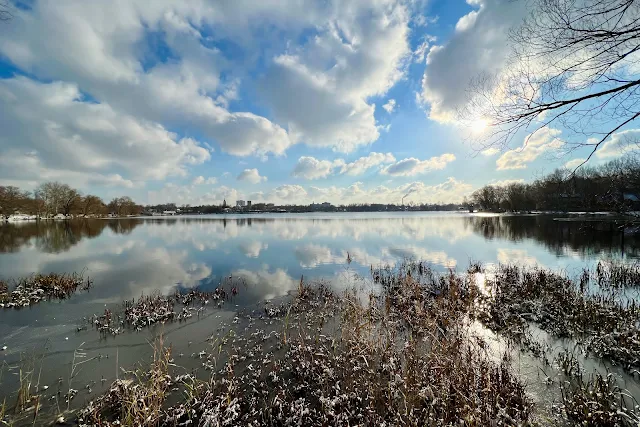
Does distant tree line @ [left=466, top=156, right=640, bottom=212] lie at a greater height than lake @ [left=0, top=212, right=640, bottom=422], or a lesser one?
greater

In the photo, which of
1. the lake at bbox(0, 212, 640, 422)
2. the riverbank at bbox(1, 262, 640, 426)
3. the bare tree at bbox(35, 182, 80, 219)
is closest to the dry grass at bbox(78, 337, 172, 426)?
the riverbank at bbox(1, 262, 640, 426)

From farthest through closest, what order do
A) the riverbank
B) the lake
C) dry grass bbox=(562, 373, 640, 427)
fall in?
1. the lake
2. the riverbank
3. dry grass bbox=(562, 373, 640, 427)

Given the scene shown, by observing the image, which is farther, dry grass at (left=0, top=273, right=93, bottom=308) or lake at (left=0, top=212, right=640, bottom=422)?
dry grass at (left=0, top=273, right=93, bottom=308)

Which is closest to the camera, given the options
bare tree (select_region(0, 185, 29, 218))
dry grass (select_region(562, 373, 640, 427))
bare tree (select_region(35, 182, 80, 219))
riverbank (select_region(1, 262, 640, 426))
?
dry grass (select_region(562, 373, 640, 427))

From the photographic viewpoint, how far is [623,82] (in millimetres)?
3561

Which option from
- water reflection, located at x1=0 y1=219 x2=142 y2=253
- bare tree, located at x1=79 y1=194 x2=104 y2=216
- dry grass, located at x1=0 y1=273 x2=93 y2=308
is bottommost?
dry grass, located at x1=0 y1=273 x2=93 y2=308

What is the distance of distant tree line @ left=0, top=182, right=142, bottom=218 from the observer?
79.9 m

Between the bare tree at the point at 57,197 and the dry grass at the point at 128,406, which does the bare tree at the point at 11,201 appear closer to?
the bare tree at the point at 57,197

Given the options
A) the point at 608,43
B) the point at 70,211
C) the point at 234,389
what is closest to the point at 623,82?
the point at 608,43

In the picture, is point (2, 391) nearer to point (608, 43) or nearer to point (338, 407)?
point (338, 407)

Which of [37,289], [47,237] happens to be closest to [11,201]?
[47,237]

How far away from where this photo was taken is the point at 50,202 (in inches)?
3593

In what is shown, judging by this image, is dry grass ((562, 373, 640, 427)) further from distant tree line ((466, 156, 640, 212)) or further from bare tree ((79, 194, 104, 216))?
bare tree ((79, 194, 104, 216))

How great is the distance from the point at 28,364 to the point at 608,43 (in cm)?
1264
